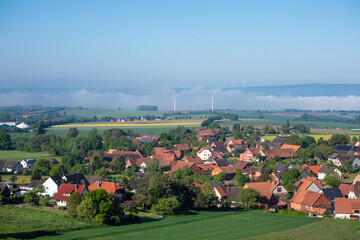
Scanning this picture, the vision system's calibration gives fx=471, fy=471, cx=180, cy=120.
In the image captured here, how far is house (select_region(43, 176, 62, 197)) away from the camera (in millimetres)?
32625

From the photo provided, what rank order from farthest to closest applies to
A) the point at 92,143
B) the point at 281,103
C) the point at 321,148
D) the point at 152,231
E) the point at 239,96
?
1. the point at 239,96
2. the point at 281,103
3. the point at 92,143
4. the point at 321,148
5. the point at 152,231

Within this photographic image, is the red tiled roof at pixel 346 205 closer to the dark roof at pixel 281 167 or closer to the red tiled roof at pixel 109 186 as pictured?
the red tiled roof at pixel 109 186

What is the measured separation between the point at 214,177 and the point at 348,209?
13.7 m

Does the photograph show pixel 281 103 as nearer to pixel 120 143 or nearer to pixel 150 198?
pixel 120 143

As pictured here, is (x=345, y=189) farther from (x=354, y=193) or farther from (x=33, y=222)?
(x=33, y=222)

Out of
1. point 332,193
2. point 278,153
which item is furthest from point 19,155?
point 332,193

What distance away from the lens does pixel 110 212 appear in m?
24.5

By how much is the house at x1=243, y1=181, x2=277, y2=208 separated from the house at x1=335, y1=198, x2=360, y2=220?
4.69m

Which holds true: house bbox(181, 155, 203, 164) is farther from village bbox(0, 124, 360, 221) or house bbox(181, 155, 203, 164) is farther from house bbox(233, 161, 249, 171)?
house bbox(233, 161, 249, 171)

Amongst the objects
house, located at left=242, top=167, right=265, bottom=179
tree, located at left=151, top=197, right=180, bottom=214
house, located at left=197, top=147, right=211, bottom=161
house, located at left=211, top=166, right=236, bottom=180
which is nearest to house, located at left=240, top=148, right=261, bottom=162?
house, located at left=197, top=147, right=211, bottom=161

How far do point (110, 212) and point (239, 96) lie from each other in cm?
17479

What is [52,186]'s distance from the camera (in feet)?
108

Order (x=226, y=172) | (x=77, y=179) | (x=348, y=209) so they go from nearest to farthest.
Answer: (x=348, y=209) < (x=77, y=179) < (x=226, y=172)

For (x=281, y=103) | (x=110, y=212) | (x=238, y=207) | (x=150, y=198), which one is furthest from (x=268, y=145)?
(x=281, y=103)
